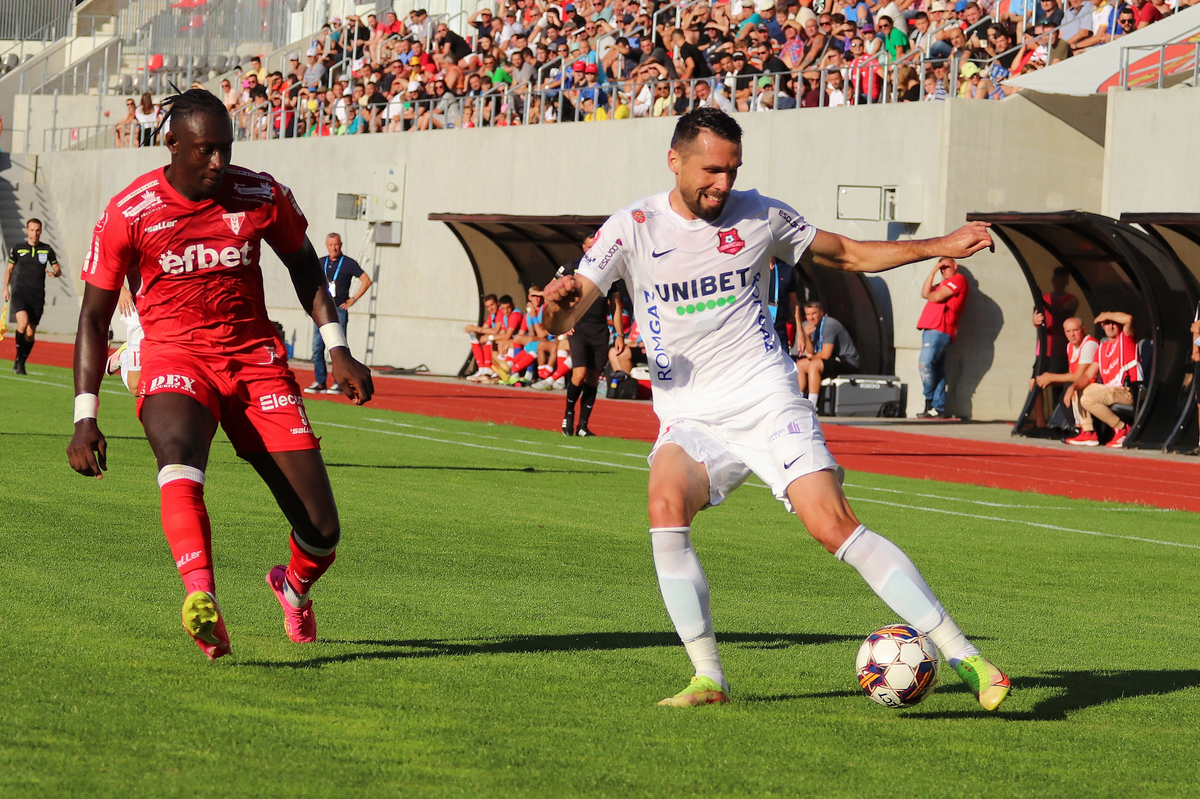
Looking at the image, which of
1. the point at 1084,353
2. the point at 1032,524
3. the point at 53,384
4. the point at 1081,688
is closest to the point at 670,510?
the point at 1081,688

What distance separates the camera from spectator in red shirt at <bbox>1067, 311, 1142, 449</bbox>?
62.4ft

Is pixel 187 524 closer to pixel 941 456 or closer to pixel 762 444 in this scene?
pixel 762 444

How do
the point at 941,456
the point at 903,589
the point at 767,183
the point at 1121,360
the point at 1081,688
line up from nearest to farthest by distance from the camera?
1. the point at 903,589
2. the point at 1081,688
3. the point at 941,456
4. the point at 1121,360
5. the point at 767,183

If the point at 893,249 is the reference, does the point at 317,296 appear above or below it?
below

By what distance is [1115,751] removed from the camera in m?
5.02

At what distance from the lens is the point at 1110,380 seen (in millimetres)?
19328

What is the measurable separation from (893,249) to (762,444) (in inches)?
34.4

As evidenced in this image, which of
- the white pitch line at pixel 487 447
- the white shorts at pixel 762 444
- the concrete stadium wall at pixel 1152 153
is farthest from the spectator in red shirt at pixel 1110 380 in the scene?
the white shorts at pixel 762 444

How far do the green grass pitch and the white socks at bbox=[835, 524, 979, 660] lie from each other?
30 centimetres

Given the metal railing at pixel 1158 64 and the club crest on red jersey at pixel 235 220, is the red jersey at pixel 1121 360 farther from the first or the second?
→ the club crest on red jersey at pixel 235 220

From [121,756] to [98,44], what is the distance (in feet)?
171

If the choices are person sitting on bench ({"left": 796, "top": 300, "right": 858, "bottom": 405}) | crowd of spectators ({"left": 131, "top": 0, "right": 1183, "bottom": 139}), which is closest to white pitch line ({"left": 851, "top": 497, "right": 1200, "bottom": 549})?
person sitting on bench ({"left": 796, "top": 300, "right": 858, "bottom": 405})

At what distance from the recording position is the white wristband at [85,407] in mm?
5875

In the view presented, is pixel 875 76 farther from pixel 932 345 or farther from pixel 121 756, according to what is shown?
pixel 121 756
